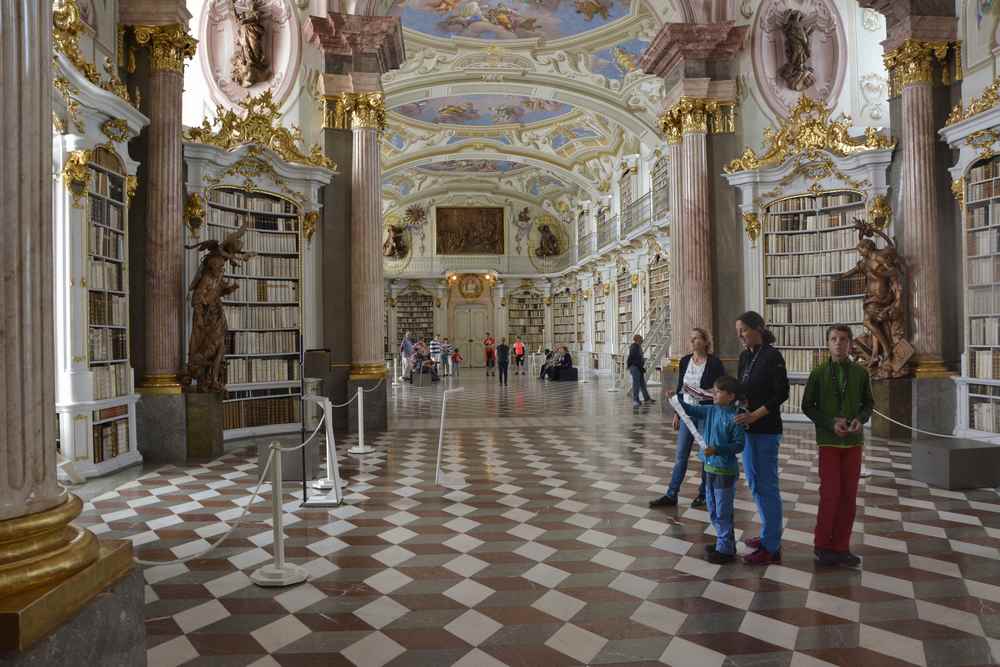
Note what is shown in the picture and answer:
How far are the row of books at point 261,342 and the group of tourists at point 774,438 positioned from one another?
23.7 ft

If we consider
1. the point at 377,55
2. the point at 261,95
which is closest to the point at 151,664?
the point at 261,95

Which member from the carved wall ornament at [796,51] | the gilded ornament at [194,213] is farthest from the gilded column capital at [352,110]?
the carved wall ornament at [796,51]

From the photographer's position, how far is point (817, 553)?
421 cm

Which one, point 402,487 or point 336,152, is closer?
point 402,487

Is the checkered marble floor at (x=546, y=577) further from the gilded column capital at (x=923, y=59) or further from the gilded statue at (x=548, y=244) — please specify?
the gilded statue at (x=548, y=244)

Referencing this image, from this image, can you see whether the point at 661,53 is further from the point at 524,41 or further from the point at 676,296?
the point at 524,41

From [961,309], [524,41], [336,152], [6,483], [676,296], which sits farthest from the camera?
[524,41]

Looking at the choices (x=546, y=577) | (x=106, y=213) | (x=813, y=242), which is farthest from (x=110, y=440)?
(x=813, y=242)

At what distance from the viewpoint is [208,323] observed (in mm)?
8391

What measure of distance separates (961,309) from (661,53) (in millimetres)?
6037

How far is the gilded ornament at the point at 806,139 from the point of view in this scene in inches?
408

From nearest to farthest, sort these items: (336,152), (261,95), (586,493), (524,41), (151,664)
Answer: (151,664) < (586,493) < (261,95) < (336,152) < (524,41)

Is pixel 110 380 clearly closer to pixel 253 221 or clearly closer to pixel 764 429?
pixel 253 221

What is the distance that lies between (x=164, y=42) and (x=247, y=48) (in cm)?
217
